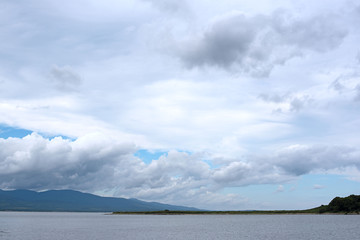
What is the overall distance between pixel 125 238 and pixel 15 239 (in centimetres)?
3370

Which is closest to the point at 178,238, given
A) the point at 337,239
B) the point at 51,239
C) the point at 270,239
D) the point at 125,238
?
the point at 125,238

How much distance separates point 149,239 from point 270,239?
37947mm

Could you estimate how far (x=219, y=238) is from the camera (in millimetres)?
113250

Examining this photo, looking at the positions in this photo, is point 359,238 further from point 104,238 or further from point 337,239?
point 104,238

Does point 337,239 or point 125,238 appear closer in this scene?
point 337,239

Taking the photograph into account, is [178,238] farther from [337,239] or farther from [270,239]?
[337,239]

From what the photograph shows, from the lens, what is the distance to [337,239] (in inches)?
4026

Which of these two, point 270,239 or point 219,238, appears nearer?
point 270,239

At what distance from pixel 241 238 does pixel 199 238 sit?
44.5 feet

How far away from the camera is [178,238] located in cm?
11412

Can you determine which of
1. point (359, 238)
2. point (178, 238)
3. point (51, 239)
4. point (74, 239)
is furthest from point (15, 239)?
point (359, 238)

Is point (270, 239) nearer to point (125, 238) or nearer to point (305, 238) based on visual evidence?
point (305, 238)

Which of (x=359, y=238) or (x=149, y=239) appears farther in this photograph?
(x=149, y=239)

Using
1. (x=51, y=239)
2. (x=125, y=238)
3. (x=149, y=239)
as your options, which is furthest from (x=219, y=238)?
(x=51, y=239)
